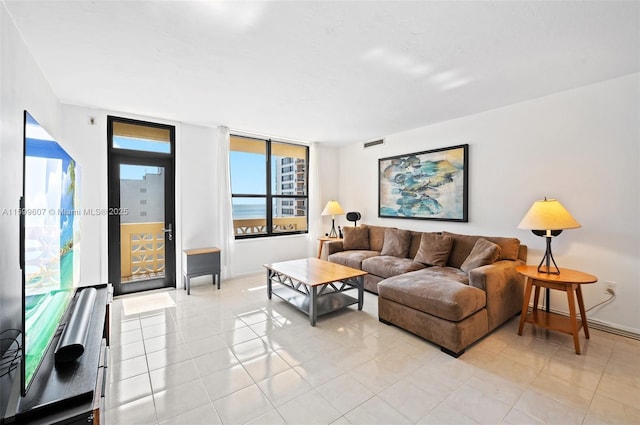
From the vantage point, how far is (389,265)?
363cm

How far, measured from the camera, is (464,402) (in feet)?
5.77

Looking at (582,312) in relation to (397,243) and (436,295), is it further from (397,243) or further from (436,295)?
(397,243)

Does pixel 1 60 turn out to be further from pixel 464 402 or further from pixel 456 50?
pixel 464 402

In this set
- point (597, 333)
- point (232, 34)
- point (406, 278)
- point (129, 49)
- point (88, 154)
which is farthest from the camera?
point (88, 154)

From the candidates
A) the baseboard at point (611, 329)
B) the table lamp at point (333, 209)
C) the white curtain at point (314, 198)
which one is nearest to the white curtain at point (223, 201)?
the white curtain at point (314, 198)

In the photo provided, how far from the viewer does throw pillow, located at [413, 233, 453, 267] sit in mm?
3559

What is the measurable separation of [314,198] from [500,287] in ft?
11.8

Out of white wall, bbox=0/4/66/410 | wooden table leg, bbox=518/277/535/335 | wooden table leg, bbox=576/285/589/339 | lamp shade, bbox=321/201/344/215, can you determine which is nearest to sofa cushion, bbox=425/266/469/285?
wooden table leg, bbox=518/277/535/335

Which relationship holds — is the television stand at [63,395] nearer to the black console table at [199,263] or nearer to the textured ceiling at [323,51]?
the textured ceiling at [323,51]

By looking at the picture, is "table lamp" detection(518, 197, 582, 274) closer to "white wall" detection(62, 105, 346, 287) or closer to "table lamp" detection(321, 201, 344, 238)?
"table lamp" detection(321, 201, 344, 238)

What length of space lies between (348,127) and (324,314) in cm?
288

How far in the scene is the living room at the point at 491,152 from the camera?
1.79 meters

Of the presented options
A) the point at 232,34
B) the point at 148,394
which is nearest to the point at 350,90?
the point at 232,34

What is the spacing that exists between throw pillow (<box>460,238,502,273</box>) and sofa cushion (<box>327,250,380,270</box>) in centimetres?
133
